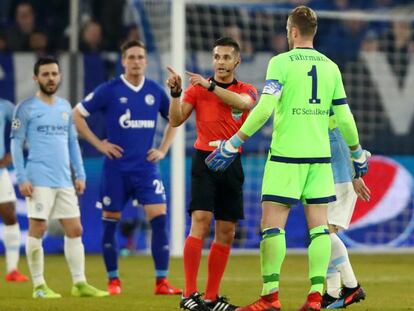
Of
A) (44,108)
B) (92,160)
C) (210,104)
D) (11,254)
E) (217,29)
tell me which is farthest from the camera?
(217,29)

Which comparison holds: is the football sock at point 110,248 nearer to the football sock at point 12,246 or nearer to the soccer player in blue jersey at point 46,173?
the soccer player in blue jersey at point 46,173

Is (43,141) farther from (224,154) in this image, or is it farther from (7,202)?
(224,154)

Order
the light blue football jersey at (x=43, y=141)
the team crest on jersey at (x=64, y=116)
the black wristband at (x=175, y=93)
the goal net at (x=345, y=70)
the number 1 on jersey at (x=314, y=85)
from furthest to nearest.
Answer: the goal net at (x=345, y=70)
the team crest on jersey at (x=64, y=116)
the light blue football jersey at (x=43, y=141)
the black wristband at (x=175, y=93)
the number 1 on jersey at (x=314, y=85)

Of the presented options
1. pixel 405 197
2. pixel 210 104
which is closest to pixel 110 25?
pixel 405 197

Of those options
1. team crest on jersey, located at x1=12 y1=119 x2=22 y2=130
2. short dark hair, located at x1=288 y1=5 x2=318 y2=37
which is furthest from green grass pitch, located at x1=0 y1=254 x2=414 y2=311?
short dark hair, located at x1=288 y1=5 x2=318 y2=37

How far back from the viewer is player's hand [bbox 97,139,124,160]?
38.8 ft

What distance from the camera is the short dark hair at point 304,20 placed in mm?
8734

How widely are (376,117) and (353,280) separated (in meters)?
8.59

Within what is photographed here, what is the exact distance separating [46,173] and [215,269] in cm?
239

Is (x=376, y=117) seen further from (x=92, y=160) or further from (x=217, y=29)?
(x=92, y=160)

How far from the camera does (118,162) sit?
11867mm

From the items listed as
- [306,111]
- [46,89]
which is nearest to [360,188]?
[306,111]

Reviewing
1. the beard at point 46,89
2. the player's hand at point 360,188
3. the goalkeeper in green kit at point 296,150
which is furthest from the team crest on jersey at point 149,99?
the goalkeeper in green kit at point 296,150

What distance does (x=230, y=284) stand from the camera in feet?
40.8
